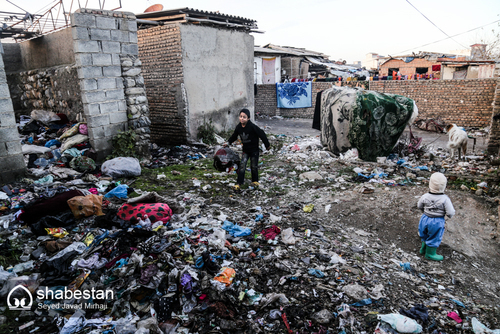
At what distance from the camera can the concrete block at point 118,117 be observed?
6089 millimetres

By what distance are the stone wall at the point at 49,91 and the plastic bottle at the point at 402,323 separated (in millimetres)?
7054

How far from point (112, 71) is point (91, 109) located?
2.97 ft

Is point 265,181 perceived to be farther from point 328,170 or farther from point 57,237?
point 57,237

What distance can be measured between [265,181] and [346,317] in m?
3.63

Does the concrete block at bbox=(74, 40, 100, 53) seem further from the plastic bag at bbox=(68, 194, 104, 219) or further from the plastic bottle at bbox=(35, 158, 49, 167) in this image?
the plastic bag at bbox=(68, 194, 104, 219)

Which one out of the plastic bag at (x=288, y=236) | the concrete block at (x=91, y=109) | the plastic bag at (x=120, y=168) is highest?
the concrete block at (x=91, y=109)

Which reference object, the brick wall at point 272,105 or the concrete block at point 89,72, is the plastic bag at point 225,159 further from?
the brick wall at point 272,105

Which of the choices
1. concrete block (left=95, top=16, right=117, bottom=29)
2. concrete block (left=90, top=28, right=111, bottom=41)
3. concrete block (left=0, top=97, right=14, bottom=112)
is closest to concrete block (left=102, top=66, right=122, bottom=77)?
concrete block (left=90, top=28, right=111, bottom=41)

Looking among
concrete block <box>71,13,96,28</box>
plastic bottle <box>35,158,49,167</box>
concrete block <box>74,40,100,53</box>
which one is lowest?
plastic bottle <box>35,158,49,167</box>

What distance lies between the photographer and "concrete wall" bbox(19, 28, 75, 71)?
654 cm

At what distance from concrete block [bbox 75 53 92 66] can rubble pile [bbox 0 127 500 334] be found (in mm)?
2327

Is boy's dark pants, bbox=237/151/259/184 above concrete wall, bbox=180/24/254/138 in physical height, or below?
below

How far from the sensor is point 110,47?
585 centimetres

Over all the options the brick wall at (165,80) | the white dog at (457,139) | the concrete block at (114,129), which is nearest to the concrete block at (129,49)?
the concrete block at (114,129)
